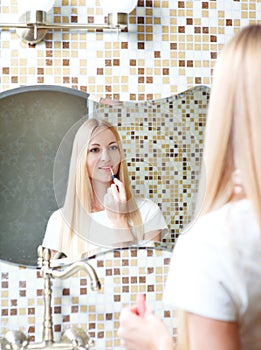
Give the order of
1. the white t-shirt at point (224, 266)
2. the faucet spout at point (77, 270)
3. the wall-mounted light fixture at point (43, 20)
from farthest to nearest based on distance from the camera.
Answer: the wall-mounted light fixture at point (43, 20)
the faucet spout at point (77, 270)
the white t-shirt at point (224, 266)

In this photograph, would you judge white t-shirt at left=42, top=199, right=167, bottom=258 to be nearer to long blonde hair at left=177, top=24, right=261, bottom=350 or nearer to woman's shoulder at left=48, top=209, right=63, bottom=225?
woman's shoulder at left=48, top=209, right=63, bottom=225

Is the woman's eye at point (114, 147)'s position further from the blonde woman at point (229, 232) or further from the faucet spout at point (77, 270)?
the blonde woman at point (229, 232)

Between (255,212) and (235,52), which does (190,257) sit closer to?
(255,212)

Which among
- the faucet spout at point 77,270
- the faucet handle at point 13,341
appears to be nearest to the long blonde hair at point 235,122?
the faucet spout at point 77,270

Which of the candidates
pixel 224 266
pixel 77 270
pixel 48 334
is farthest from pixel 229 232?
pixel 48 334

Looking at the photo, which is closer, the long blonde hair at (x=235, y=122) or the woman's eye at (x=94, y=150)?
the long blonde hair at (x=235, y=122)

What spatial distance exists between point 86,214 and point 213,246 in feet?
3.05

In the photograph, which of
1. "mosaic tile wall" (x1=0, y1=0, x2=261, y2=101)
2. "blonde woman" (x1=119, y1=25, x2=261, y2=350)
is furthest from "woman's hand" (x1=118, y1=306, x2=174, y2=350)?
"mosaic tile wall" (x1=0, y1=0, x2=261, y2=101)

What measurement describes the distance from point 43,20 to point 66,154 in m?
0.37

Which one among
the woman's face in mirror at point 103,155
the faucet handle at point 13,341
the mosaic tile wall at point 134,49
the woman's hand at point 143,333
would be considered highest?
the mosaic tile wall at point 134,49

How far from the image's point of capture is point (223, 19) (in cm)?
190

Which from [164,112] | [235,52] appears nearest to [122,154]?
[164,112]

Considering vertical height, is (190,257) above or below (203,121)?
below

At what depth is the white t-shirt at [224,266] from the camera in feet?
2.95
